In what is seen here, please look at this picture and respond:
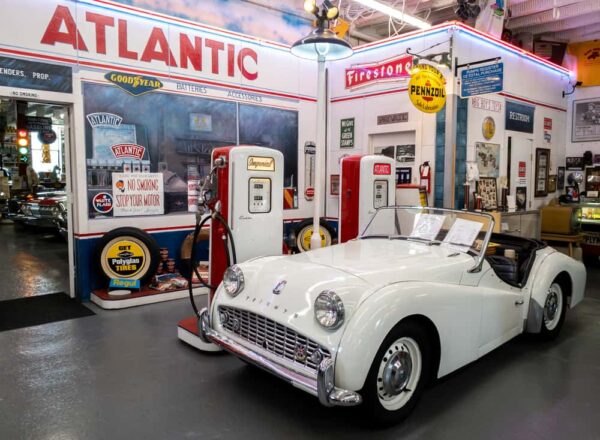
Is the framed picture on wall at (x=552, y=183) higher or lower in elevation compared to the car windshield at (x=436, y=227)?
higher

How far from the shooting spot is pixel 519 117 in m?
7.57

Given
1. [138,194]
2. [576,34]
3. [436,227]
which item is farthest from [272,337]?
[576,34]

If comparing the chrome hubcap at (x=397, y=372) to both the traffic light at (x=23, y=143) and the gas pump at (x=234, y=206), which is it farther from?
the traffic light at (x=23, y=143)

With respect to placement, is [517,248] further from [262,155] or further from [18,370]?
[18,370]

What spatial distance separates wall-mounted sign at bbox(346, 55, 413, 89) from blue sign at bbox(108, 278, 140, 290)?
4596mm

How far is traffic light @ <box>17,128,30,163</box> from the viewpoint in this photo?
15188 millimetres

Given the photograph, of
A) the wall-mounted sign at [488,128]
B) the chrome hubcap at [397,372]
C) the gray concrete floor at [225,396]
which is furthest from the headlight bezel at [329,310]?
the wall-mounted sign at [488,128]

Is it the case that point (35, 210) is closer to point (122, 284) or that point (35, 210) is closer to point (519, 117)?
point (122, 284)

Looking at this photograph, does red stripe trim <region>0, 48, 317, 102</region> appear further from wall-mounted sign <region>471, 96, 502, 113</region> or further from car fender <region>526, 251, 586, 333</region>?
car fender <region>526, 251, 586, 333</region>

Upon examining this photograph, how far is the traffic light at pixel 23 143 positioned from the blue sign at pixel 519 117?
1458 centimetres

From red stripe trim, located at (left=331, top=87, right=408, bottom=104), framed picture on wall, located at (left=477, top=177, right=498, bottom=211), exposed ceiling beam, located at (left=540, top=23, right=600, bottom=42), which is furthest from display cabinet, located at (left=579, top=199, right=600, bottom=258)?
red stripe trim, located at (left=331, top=87, right=408, bottom=104)

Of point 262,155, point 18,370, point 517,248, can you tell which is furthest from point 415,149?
point 18,370

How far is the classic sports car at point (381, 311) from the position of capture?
251cm

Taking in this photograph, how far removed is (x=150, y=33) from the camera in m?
5.93
